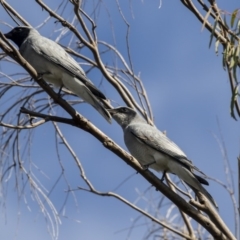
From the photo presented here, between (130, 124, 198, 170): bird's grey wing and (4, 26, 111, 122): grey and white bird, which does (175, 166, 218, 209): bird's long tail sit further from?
(4, 26, 111, 122): grey and white bird

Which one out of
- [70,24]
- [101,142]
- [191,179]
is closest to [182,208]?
[101,142]

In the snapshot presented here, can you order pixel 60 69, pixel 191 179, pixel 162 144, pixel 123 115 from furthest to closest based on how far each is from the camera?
pixel 123 115, pixel 162 144, pixel 60 69, pixel 191 179

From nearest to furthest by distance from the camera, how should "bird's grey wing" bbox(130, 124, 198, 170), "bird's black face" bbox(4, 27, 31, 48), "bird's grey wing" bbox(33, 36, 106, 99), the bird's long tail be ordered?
the bird's long tail
"bird's grey wing" bbox(33, 36, 106, 99)
"bird's grey wing" bbox(130, 124, 198, 170)
"bird's black face" bbox(4, 27, 31, 48)

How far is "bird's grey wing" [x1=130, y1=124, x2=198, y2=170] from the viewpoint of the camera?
5.27 metres

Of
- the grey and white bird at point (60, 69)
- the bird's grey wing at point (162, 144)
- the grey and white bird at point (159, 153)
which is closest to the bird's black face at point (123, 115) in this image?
the grey and white bird at point (159, 153)

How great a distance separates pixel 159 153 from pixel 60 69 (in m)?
1.14

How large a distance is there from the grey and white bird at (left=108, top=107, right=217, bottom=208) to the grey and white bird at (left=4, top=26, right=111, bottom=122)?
64 centimetres

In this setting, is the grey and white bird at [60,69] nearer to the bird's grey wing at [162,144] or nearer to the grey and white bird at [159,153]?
the grey and white bird at [159,153]

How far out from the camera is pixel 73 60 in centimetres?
528

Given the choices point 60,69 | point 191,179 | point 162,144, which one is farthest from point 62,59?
point 191,179

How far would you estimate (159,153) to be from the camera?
5.43 metres

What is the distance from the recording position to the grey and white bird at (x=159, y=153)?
5020 mm

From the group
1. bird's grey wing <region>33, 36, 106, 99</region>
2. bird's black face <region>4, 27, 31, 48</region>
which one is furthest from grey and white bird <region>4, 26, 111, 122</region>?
bird's black face <region>4, 27, 31, 48</region>

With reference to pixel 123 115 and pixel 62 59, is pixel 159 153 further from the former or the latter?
pixel 62 59
